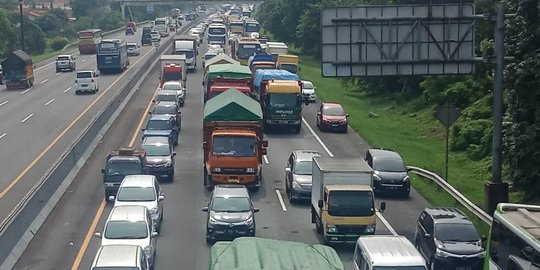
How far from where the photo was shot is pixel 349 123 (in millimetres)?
59375

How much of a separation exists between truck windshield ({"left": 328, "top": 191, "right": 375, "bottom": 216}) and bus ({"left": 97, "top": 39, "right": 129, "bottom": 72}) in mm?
60549

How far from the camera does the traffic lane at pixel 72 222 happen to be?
2869 centimetres

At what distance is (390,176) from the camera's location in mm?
38375

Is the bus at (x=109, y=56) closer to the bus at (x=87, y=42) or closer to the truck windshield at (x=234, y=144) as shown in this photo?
the bus at (x=87, y=42)

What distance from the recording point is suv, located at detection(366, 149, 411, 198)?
38125mm

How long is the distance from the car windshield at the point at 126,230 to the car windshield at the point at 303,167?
35.4ft

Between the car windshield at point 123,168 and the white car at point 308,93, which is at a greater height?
the car windshield at point 123,168

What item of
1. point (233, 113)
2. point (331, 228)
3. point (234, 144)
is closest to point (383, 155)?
point (234, 144)

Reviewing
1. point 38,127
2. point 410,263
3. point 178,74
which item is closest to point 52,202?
point 410,263

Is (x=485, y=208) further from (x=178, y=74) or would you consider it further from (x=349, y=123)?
(x=178, y=74)

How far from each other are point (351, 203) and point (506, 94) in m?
13.8

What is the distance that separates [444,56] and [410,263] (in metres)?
14.2

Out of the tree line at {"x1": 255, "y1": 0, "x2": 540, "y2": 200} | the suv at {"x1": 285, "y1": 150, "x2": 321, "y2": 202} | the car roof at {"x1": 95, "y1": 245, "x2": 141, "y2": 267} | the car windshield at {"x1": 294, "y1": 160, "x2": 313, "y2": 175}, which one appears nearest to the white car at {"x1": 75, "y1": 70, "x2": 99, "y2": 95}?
the tree line at {"x1": 255, "y1": 0, "x2": 540, "y2": 200}

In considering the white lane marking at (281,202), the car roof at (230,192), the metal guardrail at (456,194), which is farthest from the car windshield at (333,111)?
the car roof at (230,192)
